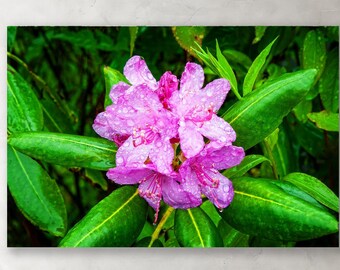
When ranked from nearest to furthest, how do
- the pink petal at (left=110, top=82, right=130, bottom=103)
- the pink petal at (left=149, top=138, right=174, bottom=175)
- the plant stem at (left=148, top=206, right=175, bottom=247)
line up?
1. the pink petal at (left=149, top=138, right=174, bottom=175)
2. the pink petal at (left=110, top=82, right=130, bottom=103)
3. the plant stem at (left=148, top=206, right=175, bottom=247)

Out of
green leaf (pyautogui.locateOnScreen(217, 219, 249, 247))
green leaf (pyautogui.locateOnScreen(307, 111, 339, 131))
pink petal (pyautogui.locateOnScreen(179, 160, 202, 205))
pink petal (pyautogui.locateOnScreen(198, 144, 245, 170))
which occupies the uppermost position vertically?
green leaf (pyautogui.locateOnScreen(307, 111, 339, 131))

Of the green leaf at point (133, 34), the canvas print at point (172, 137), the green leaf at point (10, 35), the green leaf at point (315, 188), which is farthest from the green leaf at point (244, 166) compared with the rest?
the green leaf at point (10, 35)

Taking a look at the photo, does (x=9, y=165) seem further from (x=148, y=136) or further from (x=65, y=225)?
(x=148, y=136)

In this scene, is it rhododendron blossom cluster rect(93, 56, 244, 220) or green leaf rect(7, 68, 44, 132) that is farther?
green leaf rect(7, 68, 44, 132)

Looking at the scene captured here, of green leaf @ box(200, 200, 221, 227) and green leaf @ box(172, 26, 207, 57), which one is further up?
green leaf @ box(172, 26, 207, 57)

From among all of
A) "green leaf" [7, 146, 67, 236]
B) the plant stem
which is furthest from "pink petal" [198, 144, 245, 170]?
"green leaf" [7, 146, 67, 236]

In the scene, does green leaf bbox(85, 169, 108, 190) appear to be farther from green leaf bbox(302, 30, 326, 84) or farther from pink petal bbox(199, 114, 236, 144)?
green leaf bbox(302, 30, 326, 84)

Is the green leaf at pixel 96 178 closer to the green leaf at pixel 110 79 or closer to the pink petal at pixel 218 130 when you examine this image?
the green leaf at pixel 110 79

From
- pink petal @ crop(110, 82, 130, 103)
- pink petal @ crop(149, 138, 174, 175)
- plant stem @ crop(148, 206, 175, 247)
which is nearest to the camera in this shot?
pink petal @ crop(149, 138, 174, 175)
